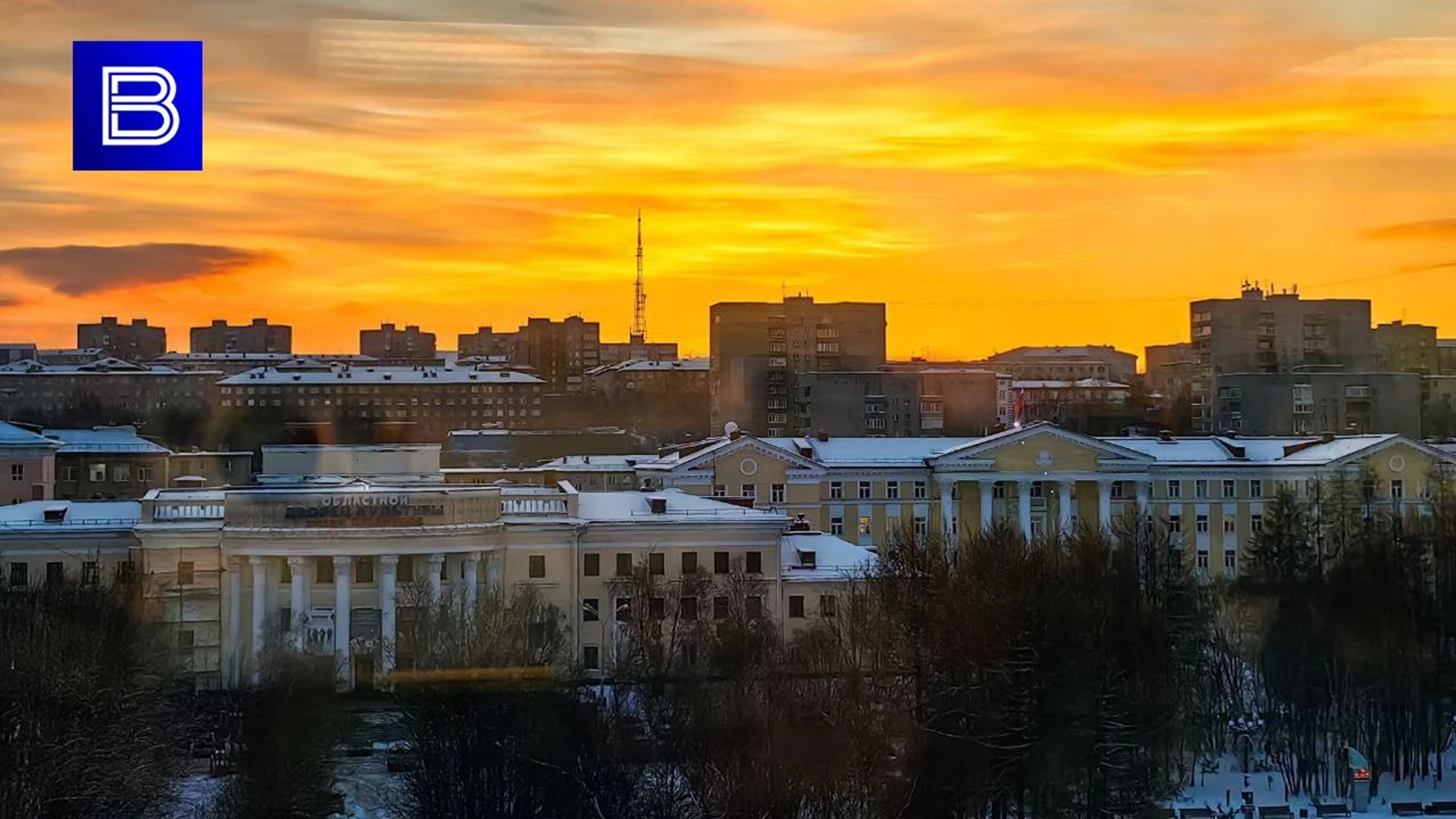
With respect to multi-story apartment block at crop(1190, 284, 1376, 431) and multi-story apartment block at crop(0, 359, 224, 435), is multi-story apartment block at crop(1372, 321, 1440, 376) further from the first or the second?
multi-story apartment block at crop(0, 359, 224, 435)

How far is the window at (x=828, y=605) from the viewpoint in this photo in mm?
15336

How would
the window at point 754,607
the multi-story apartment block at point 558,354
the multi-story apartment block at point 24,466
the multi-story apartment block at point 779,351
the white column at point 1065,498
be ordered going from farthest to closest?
1. the multi-story apartment block at point 558,354
2. the multi-story apartment block at point 779,351
3. the white column at point 1065,498
4. the multi-story apartment block at point 24,466
5. the window at point 754,607

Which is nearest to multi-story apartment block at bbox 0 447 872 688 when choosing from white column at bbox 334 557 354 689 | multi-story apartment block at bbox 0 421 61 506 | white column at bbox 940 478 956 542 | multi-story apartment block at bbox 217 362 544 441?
white column at bbox 334 557 354 689

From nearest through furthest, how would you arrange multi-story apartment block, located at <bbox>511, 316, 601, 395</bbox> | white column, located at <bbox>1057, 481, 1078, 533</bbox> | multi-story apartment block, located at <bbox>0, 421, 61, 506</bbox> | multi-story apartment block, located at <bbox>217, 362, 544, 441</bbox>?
1. multi-story apartment block, located at <bbox>0, 421, 61, 506</bbox>
2. white column, located at <bbox>1057, 481, 1078, 533</bbox>
3. multi-story apartment block, located at <bbox>217, 362, 544, 441</bbox>
4. multi-story apartment block, located at <bbox>511, 316, 601, 395</bbox>

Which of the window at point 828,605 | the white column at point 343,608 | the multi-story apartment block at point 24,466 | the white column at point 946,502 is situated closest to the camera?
the white column at point 343,608

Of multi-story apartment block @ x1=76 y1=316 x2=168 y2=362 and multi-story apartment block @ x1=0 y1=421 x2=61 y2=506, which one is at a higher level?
multi-story apartment block @ x1=76 y1=316 x2=168 y2=362

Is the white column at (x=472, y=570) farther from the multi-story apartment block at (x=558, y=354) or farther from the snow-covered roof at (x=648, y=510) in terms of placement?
the multi-story apartment block at (x=558, y=354)

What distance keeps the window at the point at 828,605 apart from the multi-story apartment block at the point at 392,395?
484 inches

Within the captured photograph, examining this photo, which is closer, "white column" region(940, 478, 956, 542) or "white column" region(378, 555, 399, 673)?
"white column" region(378, 555, 399, 673)

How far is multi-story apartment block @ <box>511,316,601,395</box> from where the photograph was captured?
120 ft

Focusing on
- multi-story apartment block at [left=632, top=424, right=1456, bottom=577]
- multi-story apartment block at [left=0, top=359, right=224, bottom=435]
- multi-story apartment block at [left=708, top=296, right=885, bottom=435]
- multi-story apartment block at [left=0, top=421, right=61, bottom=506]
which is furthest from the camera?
multi-story apartment block at [left=708, top=296, right=885, bottom=435]

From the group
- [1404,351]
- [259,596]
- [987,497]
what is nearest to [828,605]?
[259,596]

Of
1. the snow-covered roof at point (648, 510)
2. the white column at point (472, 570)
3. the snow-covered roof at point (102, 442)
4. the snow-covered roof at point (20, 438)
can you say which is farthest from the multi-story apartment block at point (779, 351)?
the white column at point (472, 570)

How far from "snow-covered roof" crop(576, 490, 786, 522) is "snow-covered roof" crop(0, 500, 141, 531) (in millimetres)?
4008
